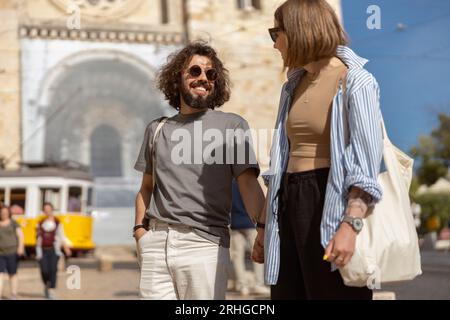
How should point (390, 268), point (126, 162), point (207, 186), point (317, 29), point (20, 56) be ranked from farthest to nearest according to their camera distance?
point (126, 162)
point (20, 56)
point (207, 186)
point (317, 29)
point (390, 268)

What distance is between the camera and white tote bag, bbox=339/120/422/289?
6.39 feet

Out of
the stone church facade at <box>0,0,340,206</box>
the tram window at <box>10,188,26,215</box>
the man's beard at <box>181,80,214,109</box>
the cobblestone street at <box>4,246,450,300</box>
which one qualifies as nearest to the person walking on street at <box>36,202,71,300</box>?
the cobblestone street at <box>4,246,450,300</box>

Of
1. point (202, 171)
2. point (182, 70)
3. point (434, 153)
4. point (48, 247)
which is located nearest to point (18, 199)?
point (48, 247)

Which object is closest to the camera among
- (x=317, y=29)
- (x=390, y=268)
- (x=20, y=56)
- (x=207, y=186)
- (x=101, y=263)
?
(x=390, y=268)

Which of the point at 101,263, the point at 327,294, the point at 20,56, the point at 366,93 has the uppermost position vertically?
the point at 20,56

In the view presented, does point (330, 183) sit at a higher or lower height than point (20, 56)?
lower

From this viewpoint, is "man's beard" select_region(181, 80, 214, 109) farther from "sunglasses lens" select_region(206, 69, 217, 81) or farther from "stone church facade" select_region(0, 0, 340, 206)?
"stone church facade" select_region(0, 0, 340, 206)

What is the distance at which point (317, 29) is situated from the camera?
7.04 feet

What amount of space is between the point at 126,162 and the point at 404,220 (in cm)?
2025

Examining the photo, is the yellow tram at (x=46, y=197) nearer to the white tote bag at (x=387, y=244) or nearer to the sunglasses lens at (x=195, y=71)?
the sunglasses lens at (x=195, y=71)

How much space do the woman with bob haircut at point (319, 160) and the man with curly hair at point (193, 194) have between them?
1.23ft

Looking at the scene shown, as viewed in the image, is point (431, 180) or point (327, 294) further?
point (431, 180)
